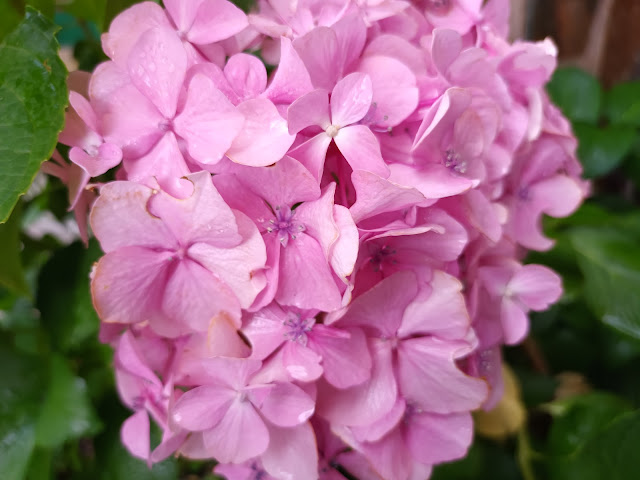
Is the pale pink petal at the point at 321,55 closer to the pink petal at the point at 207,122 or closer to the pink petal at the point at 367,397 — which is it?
the pink petal at the point at 207,122

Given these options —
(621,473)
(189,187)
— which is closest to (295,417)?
(189,187)

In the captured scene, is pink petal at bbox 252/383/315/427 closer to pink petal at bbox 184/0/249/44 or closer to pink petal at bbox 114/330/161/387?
pink petal at bbox 114/330/161/387

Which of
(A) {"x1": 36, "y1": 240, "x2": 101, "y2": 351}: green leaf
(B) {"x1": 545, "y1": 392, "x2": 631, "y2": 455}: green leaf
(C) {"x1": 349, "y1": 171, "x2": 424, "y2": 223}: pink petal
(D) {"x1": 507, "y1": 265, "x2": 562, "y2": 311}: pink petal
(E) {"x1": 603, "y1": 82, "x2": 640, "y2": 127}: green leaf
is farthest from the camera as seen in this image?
(E) {"x1": 603, "y1": 82, "x2": 640, "y2": 127}: green leaf

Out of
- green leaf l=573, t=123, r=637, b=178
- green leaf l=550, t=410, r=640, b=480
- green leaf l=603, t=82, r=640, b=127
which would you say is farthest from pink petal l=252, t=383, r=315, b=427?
green leaf l=603, t=82, r=640, b=127

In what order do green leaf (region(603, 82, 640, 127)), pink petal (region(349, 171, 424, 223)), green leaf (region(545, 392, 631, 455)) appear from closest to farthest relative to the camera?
pink petal (region(349, 171, 424, 223))
green leaf (region(545, 392, 631, 455))
green leaf (region(603, 82, 640, 127))

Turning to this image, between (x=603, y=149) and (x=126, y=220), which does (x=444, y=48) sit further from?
(x=603, y=149)

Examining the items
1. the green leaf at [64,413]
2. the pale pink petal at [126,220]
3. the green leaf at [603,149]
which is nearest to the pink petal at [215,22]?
the pale pink petal at [126,220]

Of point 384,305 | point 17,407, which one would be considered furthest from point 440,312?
point 17,407
